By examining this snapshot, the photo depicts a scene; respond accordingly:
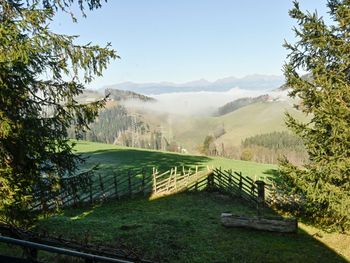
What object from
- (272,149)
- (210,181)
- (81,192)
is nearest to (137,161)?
(210,181)

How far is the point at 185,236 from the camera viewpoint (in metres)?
14.2

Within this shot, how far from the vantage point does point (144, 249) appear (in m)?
12.5

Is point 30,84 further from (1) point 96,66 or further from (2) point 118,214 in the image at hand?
(2) point 118,214

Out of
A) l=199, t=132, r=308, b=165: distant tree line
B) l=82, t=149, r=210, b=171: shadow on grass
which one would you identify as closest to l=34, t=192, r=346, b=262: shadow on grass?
l=82, t=149, r=210, b=171: shadow on grass

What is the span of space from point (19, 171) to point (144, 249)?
5559 millimetres

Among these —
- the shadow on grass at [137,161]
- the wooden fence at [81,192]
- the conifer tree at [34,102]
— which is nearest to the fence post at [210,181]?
the wooden fence at [81,192]

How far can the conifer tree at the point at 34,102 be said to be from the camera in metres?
7.69

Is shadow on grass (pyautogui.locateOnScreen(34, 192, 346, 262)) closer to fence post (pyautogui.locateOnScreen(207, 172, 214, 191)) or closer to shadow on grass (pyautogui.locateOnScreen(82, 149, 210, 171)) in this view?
fence post (pyautogui.locateOnScreen(207, 172, 214, 191))

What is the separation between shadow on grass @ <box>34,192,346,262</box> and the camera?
12.3m

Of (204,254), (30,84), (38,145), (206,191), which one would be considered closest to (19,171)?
(38,145)

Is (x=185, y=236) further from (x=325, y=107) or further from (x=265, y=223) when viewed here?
(x=325, y=107)

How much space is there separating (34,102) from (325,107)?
9253mm

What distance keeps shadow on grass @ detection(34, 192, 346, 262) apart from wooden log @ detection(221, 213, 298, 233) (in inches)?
8.4

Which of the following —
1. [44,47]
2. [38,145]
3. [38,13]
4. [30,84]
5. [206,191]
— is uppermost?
[38,13]
